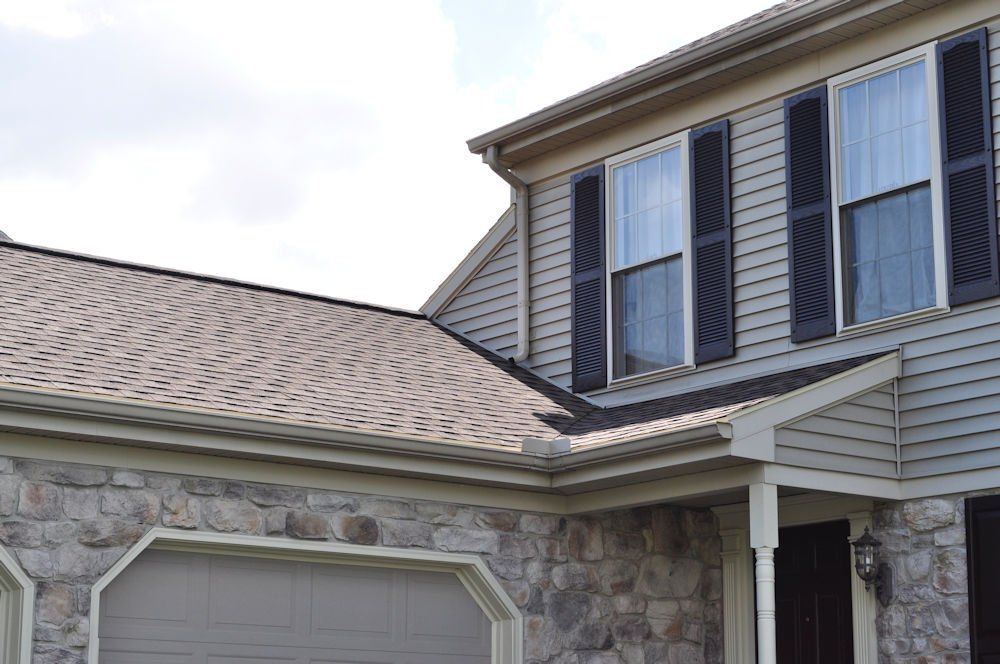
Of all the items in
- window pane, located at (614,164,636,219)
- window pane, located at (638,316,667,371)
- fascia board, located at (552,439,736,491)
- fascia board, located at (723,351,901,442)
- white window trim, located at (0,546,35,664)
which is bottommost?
white window trim, located at (0,546,35,664)

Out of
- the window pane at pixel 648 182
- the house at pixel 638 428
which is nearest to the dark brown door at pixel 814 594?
the house at pixel 638 428

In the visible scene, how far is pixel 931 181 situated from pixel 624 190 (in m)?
2.80

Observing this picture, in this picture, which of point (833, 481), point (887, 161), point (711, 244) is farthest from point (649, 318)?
point (833, 481)

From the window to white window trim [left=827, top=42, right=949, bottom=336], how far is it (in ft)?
4.33

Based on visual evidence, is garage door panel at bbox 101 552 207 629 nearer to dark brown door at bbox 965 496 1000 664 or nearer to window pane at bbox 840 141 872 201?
dark brown door at bbox 965 496 1000 664

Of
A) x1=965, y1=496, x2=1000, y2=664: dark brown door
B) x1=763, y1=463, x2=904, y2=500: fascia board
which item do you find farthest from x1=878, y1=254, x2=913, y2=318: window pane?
x1=965, y1=496, x2=1000, y2=664: dark brown door

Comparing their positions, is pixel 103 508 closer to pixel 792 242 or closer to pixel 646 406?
pixel 646 406

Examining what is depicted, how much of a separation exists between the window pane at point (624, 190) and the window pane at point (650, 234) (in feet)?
0.53

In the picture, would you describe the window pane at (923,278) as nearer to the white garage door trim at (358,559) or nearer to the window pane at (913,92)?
the window pane at (913,92)

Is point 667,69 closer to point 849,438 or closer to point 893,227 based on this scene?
point 893,227

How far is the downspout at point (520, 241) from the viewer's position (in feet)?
39.5

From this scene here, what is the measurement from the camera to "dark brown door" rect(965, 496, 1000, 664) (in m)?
8.40

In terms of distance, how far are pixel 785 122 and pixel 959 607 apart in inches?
140

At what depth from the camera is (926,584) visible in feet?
28.9
